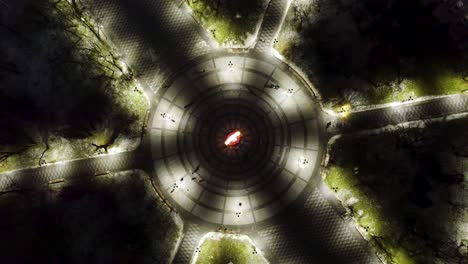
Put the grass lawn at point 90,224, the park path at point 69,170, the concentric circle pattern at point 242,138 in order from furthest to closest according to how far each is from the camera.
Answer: the park path at point 69,170 → the concentric circle pattern at point 242,138 → the grass lawn at point 90,224

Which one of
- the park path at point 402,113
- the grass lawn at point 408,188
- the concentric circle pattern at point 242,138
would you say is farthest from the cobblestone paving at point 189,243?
the park path at point 402,113

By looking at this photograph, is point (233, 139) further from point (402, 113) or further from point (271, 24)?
point (402, 113)

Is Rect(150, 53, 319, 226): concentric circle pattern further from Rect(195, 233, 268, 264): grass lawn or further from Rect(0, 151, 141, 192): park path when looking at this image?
Rect(0, 151, 141, 192): park path

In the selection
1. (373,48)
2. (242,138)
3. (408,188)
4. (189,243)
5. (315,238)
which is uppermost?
(373,48)

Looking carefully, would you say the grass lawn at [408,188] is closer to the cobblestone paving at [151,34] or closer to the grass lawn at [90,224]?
the grass lawn at [90,224]

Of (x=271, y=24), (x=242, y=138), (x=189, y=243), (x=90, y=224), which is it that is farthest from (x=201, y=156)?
(x=271, y=24)

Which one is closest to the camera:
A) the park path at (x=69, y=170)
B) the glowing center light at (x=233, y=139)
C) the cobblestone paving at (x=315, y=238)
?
the cobblestone paving at (x=315, y=238)

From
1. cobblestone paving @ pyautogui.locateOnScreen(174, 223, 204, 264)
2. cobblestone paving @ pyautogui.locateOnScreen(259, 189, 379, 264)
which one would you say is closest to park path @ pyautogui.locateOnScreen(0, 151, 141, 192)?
cobblestone paving @ pyautogui.locateOnScreen(174, 223, 204, 264)
